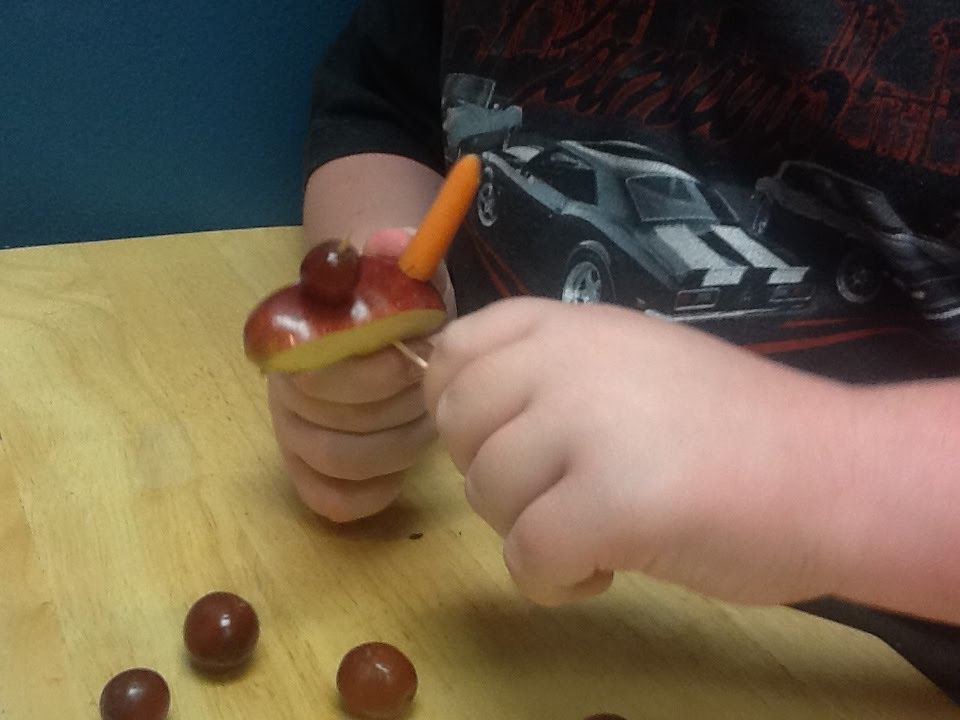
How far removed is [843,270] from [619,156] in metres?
0.15

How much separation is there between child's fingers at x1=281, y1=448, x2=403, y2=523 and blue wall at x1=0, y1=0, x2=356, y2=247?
39 centimetres

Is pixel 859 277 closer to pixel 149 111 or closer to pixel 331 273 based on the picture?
pixel 331 273

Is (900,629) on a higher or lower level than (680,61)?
lower

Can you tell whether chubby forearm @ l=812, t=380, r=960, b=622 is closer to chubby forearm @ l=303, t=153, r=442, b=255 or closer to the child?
the child

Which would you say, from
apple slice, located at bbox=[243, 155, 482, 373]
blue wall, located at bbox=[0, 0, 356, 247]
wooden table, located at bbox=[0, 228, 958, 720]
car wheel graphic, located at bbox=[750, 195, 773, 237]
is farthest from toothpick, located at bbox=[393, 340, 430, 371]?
blue wall, located at bbox=[0, 0, 356, 247]

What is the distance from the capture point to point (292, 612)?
451mm

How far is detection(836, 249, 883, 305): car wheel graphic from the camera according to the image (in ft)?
1.73

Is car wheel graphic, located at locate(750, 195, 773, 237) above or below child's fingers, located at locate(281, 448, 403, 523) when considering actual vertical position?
above

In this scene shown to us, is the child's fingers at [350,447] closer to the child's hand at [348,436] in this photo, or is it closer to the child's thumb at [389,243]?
the child's hand at [348,436]

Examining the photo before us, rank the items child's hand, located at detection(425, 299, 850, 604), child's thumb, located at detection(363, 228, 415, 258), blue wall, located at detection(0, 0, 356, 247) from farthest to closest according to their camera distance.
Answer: blue wall, located at detection(0, 0, 356, 247), child's thumb, located at detection(363, 228, 415, 258), child's hand, located at detection(425, 299, 850, 604)

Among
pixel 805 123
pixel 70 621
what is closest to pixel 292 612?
pixel 70 621

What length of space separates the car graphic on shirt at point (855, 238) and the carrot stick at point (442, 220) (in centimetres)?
21

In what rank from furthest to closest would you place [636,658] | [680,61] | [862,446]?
[680,61] → [636,658] → [862,446]

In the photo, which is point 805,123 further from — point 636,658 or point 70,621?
point 70,621
